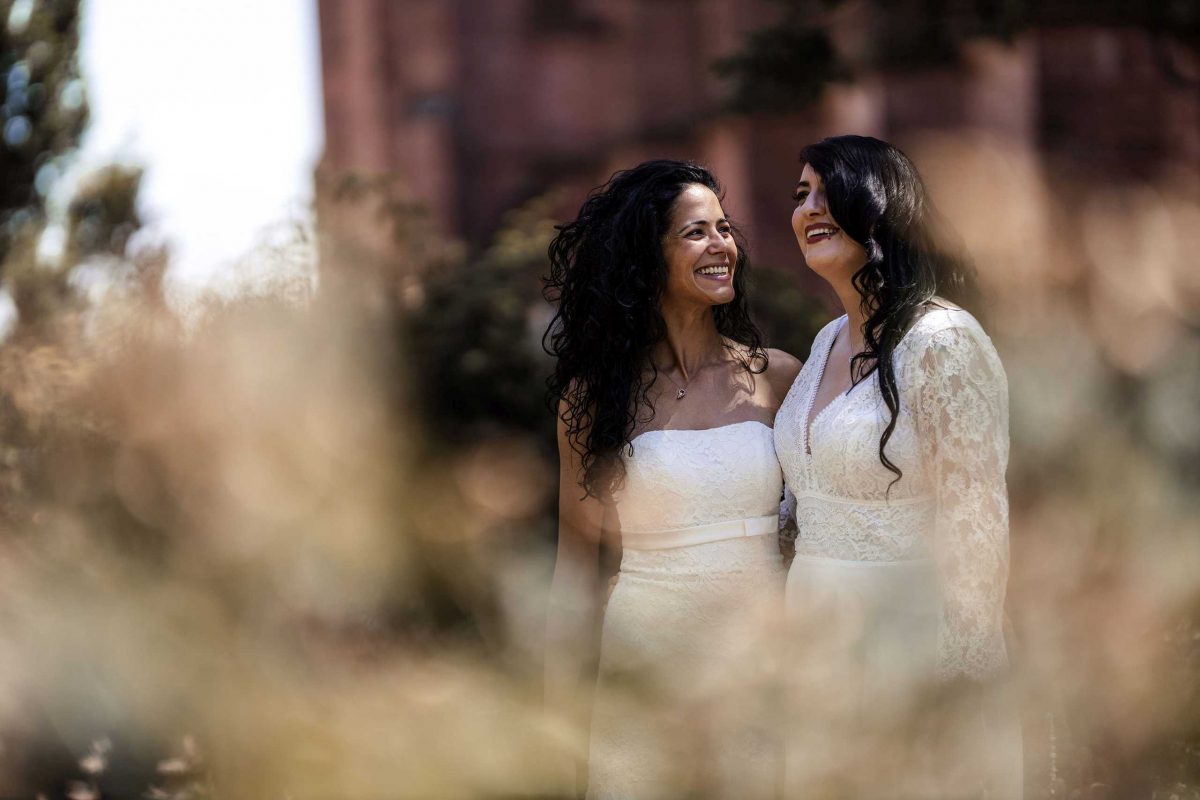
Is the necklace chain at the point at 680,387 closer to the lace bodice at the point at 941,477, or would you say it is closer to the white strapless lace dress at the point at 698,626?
the white strapless lace dress at the point at 698,626

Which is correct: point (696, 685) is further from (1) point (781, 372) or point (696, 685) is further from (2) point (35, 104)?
(2) point (35, 104)

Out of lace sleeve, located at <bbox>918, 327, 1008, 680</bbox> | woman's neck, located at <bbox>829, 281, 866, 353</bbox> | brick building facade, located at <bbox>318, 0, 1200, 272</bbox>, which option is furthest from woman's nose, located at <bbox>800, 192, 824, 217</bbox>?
brick building facade, located at <bbox>318, 0, 1200, 272</bbox>

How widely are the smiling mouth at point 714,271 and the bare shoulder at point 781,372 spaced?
365mm

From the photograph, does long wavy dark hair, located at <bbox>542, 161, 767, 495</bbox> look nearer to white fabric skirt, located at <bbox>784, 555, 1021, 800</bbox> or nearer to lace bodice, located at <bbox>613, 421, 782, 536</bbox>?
lace bodice, located at <bbox>613, 421, 782, 536</bbox>

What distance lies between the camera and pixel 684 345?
11.5ft

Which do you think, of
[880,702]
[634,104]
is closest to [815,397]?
[880,702]

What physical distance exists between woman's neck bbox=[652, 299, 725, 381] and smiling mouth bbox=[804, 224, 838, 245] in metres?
0.58

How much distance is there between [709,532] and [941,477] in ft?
2.73

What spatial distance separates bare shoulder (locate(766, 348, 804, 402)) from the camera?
356cm

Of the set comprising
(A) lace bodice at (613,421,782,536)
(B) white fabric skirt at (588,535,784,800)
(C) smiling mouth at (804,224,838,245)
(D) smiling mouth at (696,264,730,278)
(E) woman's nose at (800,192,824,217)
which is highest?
(E) woman's nose at (800,192,824,217)

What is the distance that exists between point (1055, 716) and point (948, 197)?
12.4ft

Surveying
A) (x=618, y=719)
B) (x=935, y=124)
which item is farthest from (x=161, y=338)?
(x=935, y=124)

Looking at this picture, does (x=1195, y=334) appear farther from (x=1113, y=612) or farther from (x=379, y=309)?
(x=379, y=309)

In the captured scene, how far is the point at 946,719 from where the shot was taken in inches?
107
